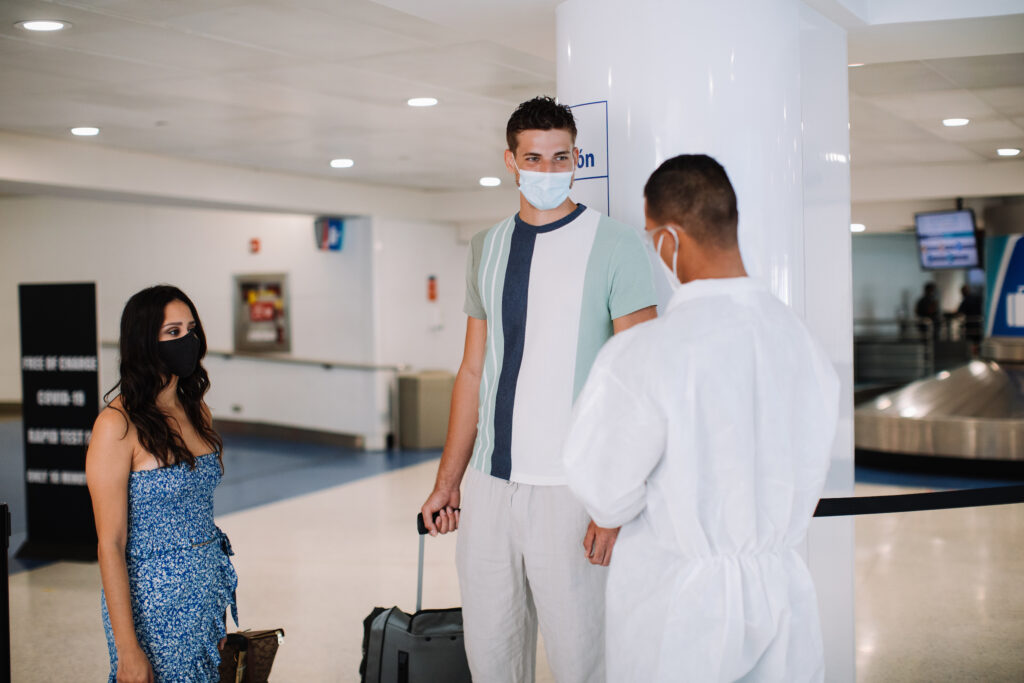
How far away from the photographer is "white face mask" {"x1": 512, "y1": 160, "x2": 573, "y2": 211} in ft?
8.02

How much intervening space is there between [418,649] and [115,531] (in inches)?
39.9

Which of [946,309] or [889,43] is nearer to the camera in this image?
[889,43]

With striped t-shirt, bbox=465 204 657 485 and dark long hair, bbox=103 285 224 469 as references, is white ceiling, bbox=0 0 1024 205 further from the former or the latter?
dark long hair, bbox=103 285 224 469

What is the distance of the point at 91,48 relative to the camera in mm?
5020

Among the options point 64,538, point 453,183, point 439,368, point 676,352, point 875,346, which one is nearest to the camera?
point 676,352

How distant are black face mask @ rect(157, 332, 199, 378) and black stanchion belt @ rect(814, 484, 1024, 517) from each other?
2.01m

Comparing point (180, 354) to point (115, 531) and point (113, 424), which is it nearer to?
point (113, 424)

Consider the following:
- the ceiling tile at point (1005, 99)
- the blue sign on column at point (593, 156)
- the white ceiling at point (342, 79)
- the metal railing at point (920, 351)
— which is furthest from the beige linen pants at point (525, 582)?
the metal railing at point (920, 351)

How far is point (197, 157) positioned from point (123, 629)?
730 centimetres

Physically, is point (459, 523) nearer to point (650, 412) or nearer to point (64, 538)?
point (650, 412)

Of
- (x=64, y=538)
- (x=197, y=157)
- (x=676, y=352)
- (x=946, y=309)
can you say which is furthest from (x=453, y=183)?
(x=946, y=309)

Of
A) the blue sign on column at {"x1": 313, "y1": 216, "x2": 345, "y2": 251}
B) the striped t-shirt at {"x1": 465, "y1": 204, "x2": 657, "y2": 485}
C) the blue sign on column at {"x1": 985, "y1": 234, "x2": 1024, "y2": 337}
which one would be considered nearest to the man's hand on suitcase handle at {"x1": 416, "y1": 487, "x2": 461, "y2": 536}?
the striped t-shirt at {"x1": 465, "y1": 204, "x2": 657, "y2": 485}

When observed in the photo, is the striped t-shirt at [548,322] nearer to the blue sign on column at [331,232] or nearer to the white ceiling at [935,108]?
the white ceiling at [935,108]

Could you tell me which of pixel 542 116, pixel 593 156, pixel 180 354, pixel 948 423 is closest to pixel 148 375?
pixel 180 354
